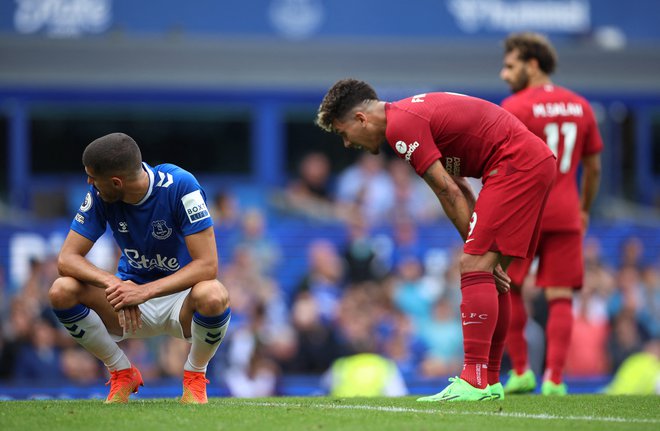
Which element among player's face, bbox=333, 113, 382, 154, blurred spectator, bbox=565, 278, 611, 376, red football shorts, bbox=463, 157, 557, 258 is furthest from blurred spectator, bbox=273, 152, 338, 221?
red football shorts, bbox=463, 157, 557, 258

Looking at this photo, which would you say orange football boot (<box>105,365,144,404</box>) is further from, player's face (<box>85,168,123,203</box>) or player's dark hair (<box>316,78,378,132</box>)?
player's dark hair (<box>316,78,378,132</box>)

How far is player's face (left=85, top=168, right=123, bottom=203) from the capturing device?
18.3ft

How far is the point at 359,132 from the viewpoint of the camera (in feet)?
20.1

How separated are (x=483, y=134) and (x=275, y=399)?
2.16m

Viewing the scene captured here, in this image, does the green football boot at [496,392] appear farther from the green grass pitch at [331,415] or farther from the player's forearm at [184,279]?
the player's forearm at [184,279]

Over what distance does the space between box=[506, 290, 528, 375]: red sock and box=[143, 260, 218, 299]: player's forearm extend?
274 centimetres

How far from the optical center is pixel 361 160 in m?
17.8

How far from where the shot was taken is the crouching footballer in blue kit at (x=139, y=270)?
559 centimetres

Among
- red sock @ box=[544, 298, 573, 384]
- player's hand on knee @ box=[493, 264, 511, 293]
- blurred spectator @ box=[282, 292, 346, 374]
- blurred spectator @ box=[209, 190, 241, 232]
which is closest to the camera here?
player's hand on knee @ box=[493, 264, 511, 293]

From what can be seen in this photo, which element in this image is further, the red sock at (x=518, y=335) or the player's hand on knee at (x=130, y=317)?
the red sock at (x=518, y=335)

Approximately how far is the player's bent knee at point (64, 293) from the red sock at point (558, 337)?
3.58 metres

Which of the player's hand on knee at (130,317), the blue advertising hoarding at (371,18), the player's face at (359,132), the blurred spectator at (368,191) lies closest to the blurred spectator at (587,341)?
the blurred spectator at (368,191)

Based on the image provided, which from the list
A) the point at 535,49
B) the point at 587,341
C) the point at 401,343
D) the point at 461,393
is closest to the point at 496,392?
the point at 461,393

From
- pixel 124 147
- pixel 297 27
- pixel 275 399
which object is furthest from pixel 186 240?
pixel 297 27
